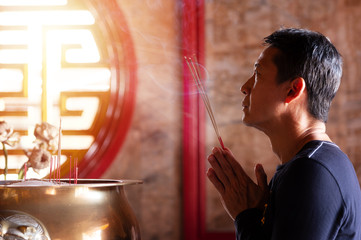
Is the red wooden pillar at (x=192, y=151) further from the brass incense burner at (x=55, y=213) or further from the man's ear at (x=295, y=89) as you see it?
the man's ear at (x=295, y=89)

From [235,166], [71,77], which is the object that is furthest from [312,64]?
[71,77]

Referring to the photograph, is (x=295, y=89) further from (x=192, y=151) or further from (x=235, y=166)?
(x=192, y=151)

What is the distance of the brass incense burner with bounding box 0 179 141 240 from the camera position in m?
1.13

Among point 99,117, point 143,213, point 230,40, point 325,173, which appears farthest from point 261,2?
point 325,173

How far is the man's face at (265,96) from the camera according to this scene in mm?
1127

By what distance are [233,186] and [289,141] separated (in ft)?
0.59

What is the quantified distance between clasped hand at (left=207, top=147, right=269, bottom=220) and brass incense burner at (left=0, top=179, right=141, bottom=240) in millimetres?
297

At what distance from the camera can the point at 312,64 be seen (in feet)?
3.59

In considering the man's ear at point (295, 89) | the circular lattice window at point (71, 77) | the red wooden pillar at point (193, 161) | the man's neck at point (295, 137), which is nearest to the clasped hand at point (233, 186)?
the man's neck at point (295, 137)

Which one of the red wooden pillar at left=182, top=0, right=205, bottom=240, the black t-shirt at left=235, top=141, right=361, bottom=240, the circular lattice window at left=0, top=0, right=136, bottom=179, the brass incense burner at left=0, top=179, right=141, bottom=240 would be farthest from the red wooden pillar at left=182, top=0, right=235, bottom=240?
the black t-shirt at left=235, top=141, right=361, bottom=240

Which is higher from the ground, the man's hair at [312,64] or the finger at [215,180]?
the man's hair at [312,64]

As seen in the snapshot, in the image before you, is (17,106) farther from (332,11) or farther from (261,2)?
(332,11)

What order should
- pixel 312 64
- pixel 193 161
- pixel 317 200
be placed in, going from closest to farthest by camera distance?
pixel 317 200 → pixel 312 64 → pixel 193 161

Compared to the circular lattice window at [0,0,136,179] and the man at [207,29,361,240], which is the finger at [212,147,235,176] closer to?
the man at [207,29,361,240]
